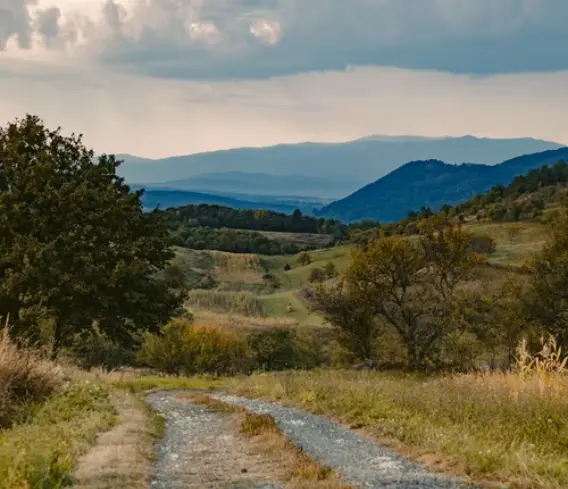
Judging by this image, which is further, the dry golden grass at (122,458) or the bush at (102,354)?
the bush at (102,354)

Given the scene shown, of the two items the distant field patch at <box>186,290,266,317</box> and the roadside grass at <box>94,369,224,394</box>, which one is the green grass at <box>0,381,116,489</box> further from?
the distant field patch at <box>186,290,266,317</box>

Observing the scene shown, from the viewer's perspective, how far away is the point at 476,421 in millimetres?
11742

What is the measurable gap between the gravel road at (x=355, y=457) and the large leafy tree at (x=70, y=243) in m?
12.4

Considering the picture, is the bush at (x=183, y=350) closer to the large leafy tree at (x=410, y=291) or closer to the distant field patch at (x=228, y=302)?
the large leafy tree at (x=410, y=291)

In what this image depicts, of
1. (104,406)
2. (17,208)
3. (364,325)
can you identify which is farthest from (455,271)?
(104,406)

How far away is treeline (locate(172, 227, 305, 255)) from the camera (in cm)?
15538

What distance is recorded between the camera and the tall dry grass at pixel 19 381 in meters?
13.5

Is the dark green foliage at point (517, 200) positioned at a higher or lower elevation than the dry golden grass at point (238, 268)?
higher

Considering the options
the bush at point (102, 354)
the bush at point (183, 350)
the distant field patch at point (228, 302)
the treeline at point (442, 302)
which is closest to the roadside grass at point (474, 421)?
the treeline at point (442, 302)

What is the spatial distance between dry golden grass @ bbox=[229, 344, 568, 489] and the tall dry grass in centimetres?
532

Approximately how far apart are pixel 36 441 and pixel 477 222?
14914 centimetres

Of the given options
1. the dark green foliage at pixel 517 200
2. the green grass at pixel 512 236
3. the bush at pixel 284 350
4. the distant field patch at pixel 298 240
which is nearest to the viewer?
the bush at pixel 284 350

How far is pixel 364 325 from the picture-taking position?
4450 centimetres

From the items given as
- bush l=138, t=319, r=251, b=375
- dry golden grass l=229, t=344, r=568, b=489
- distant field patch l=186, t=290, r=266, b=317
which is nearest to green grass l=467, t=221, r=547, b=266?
distant field patch l=186, t=290, r=266, b=317
